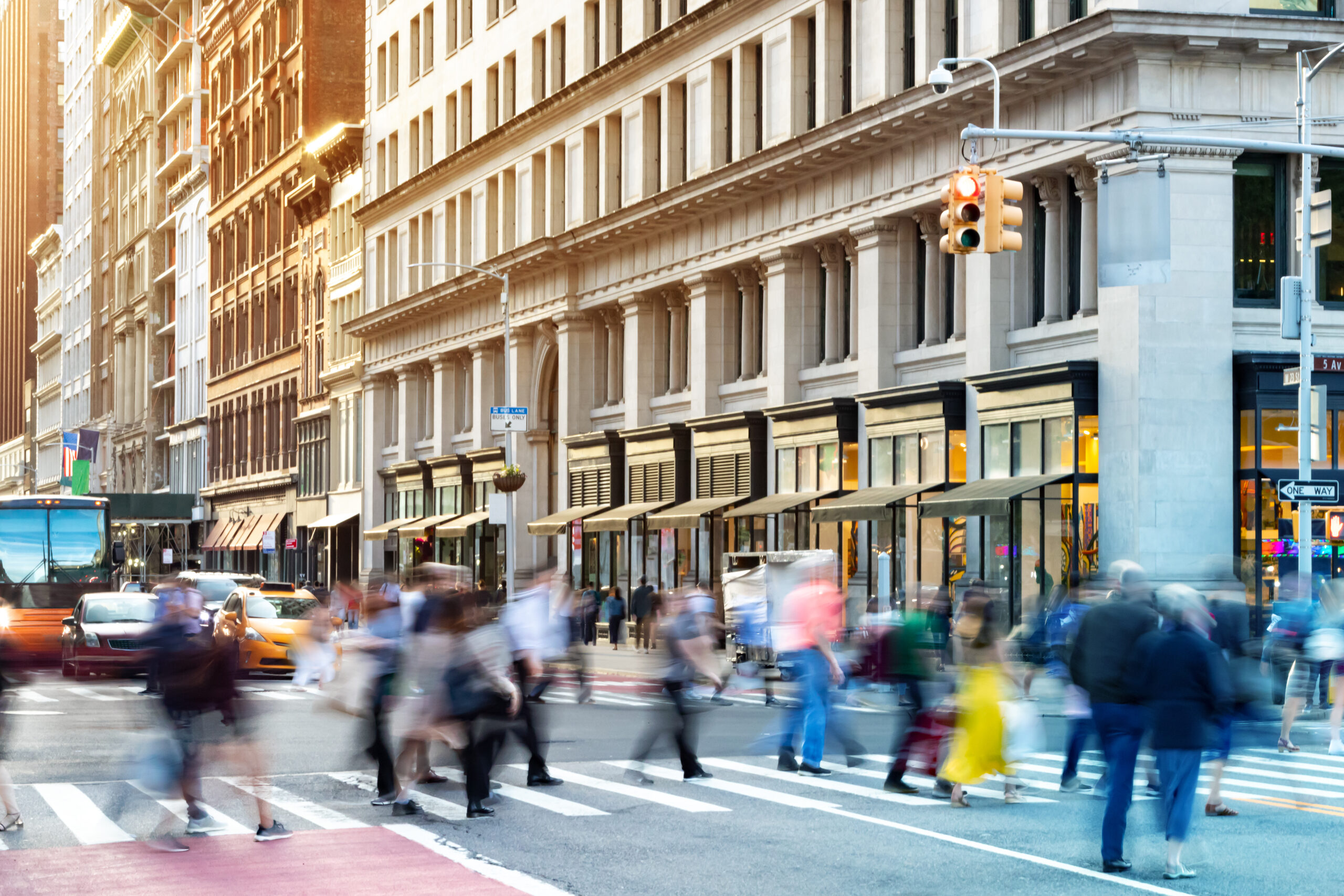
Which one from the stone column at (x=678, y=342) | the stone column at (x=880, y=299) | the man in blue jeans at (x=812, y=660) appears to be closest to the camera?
the man in blue jeans at (x=812, y=660)

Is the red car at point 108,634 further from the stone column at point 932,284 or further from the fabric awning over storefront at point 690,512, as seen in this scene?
the stone column at point 932,284

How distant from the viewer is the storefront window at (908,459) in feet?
123

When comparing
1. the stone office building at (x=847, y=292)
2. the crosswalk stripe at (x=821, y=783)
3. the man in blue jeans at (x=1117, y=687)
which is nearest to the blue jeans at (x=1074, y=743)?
the crosswalk stripe at (x=821, y=783)

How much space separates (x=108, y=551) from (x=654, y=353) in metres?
15.3

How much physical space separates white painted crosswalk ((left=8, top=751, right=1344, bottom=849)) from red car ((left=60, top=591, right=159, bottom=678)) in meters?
16.0

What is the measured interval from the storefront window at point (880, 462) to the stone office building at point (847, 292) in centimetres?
6

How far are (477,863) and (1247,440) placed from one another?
71.9ft

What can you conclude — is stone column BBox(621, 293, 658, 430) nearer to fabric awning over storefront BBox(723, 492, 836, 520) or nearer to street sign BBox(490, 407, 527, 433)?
street sign BBox(490, 407, 527, 433)

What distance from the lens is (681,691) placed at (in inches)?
695

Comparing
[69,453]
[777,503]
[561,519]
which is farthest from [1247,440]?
[69,453]

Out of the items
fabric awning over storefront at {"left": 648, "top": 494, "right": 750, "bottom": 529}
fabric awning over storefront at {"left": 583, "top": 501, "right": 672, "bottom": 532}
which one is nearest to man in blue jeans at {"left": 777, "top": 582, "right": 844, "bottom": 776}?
fabric awning over storefront at {"left": 648, "top": 494, "right": 750, "bottom": 529}

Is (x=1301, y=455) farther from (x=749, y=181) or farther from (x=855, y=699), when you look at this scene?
(x=749, y=181)

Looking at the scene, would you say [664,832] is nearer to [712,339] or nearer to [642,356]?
[712,339]

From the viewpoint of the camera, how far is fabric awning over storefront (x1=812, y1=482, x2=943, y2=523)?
1444 inches
